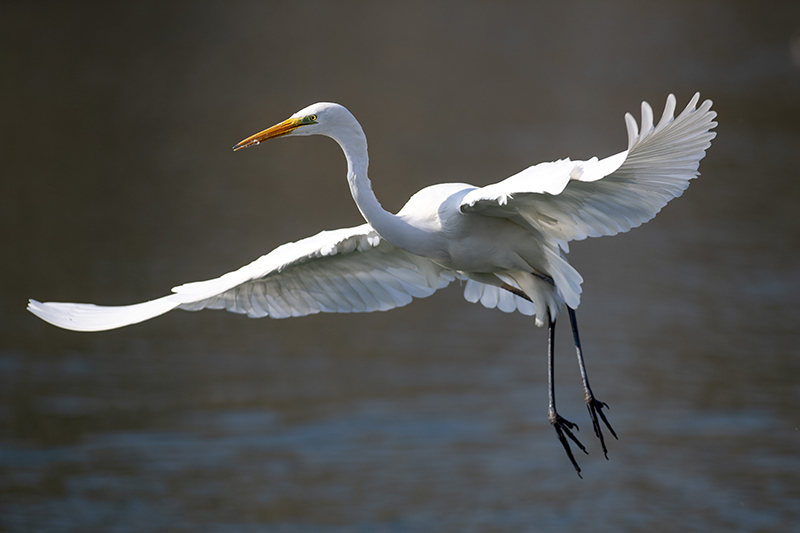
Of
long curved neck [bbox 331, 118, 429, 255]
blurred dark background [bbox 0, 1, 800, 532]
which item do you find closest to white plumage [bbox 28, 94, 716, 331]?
long curved neck [bbox 331, 118, 429, 255]

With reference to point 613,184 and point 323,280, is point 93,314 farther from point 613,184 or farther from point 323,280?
point 613,184

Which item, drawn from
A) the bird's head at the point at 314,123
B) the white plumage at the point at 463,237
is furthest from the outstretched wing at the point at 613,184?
the bird's head at the point at 314,123

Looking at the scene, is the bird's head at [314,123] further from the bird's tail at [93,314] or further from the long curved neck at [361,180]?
the bird's tail at [93,314]

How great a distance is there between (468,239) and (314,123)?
0.91 m

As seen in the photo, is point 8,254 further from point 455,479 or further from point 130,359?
point 455,479

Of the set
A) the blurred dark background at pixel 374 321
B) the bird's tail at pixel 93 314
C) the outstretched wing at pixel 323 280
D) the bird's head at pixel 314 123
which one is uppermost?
the blurred dark background at pixel 374 321

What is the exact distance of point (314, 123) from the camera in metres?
4.62

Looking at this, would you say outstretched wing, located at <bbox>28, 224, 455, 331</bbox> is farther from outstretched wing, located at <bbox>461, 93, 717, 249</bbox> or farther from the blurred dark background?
the blurred dark background

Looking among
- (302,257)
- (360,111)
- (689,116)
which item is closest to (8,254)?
(360,111)

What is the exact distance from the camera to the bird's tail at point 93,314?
4.66 metres

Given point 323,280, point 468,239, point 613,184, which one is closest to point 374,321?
point 323,280

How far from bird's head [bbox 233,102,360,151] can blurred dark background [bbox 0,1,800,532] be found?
772cm

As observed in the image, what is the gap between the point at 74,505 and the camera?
38.4 ft

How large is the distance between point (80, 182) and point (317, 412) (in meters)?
8.06
